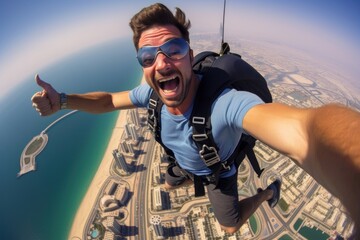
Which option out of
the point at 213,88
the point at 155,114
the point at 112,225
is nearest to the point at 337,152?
the point at 213,88

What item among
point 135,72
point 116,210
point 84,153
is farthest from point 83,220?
point 135,72

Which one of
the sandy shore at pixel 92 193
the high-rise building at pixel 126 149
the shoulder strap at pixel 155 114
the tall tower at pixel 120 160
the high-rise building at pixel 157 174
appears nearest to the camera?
the shoulder strap at pixel 155 114

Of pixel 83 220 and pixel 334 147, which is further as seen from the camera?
pixel 83 220

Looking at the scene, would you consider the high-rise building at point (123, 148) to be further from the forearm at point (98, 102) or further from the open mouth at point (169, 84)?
the open mouth at point (169, 84)

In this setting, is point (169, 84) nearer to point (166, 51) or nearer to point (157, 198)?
point (166, 51)

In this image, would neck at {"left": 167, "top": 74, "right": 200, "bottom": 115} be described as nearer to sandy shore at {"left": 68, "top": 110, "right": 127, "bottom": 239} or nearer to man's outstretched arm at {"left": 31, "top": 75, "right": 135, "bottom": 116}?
man's outstretched arm at {"left": 31, "top": 75, "right": 135, "bottom": 116}

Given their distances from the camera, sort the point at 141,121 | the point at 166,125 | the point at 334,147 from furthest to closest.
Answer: the point at 141,121
the point at 166,125
the point at 334,147

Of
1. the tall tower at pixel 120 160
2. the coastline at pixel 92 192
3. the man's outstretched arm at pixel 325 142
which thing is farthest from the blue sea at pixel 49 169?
the man's outstretched arm at pixel 325 142

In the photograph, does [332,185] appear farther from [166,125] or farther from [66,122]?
[66,122]
